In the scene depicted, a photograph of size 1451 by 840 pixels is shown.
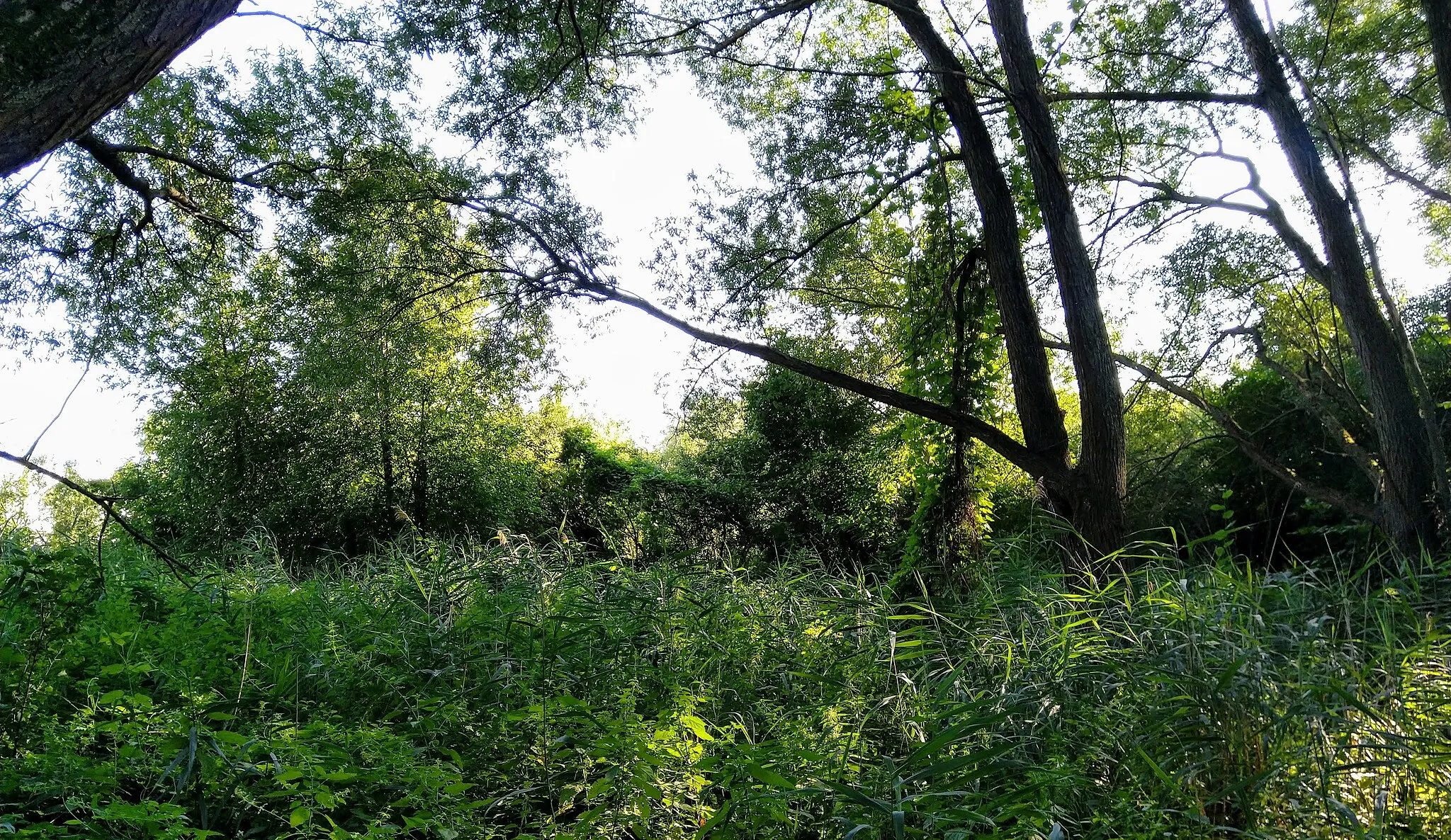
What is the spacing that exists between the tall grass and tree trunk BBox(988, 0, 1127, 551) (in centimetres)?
176

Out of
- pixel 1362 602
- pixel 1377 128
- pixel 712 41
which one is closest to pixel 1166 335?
pixel 1377 128

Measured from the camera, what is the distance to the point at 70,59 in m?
1.88

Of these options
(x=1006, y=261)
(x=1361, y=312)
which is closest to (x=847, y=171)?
(x=1006, y=261)

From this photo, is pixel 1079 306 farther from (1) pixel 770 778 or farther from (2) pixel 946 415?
(1) pixel 770 778

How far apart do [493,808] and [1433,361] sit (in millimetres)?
10795

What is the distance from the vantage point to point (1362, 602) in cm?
324

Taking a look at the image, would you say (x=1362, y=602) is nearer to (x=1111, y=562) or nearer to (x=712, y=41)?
(x=1111, y=562)

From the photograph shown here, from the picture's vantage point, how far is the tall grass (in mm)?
2232

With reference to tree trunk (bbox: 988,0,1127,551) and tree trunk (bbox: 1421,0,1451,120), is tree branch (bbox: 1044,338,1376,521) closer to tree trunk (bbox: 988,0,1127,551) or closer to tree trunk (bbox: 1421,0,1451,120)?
tree trunk (bbox: 988,0,1127,551)

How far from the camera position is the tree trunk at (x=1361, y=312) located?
257 inches

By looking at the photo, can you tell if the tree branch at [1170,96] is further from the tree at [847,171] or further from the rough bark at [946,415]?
the rough bark at [946,415]

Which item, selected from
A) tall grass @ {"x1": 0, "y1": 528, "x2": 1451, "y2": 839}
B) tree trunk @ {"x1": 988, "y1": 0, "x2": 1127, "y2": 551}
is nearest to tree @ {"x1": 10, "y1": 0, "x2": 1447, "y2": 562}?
tree trunk @ {"x1": 988, "y1": 0, "x2": 1127, "y2": 551}

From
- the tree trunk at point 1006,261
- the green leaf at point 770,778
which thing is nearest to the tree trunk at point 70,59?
the green leaf at point 770,778

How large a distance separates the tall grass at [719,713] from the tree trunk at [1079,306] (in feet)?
5.76
